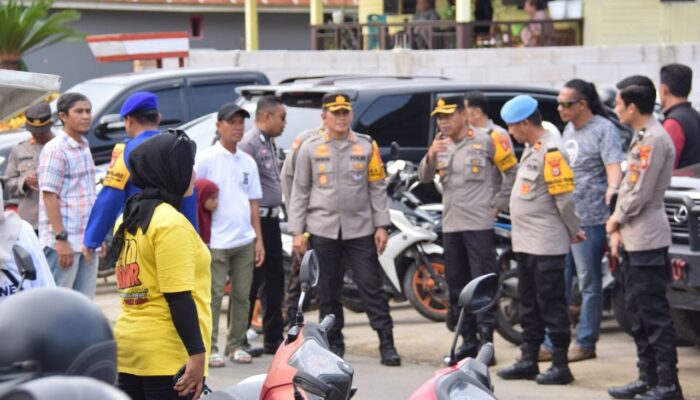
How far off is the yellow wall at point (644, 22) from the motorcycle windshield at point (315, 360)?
18.1m

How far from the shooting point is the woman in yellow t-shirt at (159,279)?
17.2 ft

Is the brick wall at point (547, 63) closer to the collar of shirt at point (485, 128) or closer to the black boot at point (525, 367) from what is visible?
the collar of shirt at point (485, 128)

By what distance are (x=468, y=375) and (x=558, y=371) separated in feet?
14.2

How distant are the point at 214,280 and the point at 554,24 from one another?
1443 centimetres

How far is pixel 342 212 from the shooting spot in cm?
906

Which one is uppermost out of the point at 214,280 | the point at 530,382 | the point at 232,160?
the point at 232,160

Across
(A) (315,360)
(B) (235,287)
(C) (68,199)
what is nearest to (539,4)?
(B) (235,287)

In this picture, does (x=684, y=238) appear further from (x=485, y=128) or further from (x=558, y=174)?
(x=485, y=128)

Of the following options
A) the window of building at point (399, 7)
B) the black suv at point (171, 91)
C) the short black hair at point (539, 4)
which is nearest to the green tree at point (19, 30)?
the window of building at point (399, 7)

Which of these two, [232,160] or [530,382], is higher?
[232,160]

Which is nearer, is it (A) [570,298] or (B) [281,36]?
(A) [570,298]

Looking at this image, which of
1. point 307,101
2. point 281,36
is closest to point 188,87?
point 307,101

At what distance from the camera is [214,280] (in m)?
9.01

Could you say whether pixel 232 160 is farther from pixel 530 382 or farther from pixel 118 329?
pixel 118 329
